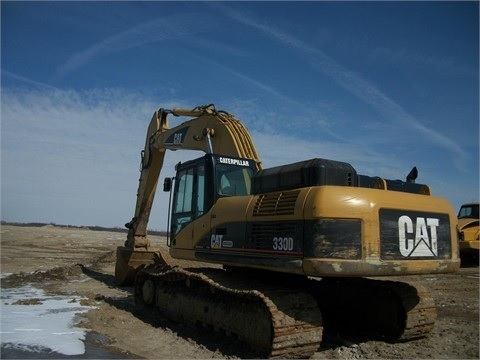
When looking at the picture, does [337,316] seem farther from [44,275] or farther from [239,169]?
[44,275]

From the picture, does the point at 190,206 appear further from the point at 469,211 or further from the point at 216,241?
the point at 469,211

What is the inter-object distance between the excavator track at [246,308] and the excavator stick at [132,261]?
126 inches

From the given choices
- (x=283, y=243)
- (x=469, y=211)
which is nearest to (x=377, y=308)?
(x=283, y=243)

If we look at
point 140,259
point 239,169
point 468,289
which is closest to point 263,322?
point 239,169

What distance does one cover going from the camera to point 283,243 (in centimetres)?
592

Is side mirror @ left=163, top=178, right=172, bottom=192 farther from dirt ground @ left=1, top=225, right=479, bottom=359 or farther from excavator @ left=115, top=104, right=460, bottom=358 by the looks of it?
dirt ground @ left=1, top=225, right=479, bottom=359

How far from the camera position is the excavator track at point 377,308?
Result: 6852mm

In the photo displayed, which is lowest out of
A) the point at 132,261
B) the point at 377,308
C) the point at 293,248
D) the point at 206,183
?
the point at 377,308

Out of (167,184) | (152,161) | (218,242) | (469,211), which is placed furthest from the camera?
(469,211)

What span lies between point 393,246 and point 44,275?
36.1ft

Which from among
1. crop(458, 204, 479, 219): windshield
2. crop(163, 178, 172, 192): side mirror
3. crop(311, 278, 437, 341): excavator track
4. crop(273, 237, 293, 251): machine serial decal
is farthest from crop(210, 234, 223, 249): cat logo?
crop(458, 204, 479, 219): windshield

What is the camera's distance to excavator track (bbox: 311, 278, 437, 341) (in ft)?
22.5

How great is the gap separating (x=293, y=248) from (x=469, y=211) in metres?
17.6

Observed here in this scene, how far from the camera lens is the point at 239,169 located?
8094mm
